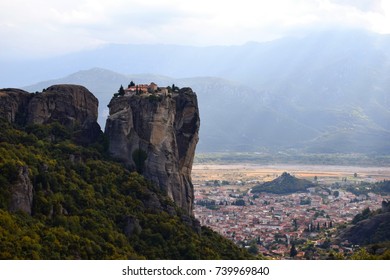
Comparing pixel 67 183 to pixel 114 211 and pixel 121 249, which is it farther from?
pixel 121 249

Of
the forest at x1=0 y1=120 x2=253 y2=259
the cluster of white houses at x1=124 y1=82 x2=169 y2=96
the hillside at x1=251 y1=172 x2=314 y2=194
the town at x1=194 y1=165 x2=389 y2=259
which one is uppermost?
the cluster of white houses at x1=124 y1=82 x2=169 y2=96

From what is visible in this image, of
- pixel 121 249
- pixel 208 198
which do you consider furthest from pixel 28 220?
pixel 208 198

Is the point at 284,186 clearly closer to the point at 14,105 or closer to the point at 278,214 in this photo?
the point at 278,214

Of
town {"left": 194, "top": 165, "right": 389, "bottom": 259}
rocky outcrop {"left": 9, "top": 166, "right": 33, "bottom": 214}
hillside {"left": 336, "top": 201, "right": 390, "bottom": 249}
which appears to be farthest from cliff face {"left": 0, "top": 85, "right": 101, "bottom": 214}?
hillside {"left": 336, "top": 201, "right": 390, "bottom": 249}

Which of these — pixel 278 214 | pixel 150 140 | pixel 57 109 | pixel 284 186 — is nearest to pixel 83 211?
pixel 150 140

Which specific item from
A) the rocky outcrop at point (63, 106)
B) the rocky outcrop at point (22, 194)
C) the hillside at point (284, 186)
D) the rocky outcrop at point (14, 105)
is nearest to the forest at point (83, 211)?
the rocky outcrop at point (22, 194)

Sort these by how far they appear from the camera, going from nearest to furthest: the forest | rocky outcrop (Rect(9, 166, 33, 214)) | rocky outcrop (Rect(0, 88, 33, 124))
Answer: the forest < rocky outcrop (Rect(9, 166, 33, 214)) < rocky outcrop (Rect(0, 88, 33, 124))

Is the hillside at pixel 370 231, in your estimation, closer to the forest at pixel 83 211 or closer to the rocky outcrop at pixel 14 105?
the forest at pixel 83 211

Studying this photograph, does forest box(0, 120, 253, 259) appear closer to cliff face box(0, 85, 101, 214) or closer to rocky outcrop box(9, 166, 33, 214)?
rocky outcrop box(9, 166, 33, 214)
